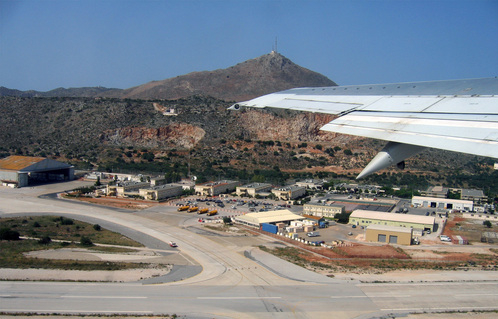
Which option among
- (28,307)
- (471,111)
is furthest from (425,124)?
(28,307)

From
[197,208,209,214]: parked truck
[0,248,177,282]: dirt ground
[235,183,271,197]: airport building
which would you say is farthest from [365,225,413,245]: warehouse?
[235,183,271,197]: airport building

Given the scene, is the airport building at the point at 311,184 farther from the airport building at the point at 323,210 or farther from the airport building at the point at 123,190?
the airport building at the point at 123,190

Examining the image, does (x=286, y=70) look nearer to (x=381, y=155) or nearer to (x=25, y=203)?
(x=25, y=203)

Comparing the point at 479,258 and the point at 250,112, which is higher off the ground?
the point at 250,112

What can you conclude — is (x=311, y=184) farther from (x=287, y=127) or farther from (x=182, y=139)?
(x=182, y=139)

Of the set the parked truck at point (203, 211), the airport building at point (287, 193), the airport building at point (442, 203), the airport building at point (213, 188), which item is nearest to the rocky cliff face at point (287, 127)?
the airport building at point (213, 188)

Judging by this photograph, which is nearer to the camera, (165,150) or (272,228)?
(272,228)

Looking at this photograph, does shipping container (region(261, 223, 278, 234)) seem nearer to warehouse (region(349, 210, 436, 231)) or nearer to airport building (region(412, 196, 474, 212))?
warehouse (region(349, 210, 436, 231))
